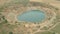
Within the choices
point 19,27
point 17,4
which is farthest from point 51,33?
point 17,4

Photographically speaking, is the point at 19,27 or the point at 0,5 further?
the point at 0,5

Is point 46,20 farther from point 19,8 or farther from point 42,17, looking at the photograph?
point 19,8

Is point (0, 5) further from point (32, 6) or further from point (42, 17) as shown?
point (42, 17)

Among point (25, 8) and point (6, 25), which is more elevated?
point (25, 8)

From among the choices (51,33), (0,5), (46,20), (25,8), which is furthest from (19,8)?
(51,33)

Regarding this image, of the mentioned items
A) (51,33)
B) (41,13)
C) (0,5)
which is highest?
(0,5)

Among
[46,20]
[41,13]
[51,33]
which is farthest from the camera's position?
[41,13]

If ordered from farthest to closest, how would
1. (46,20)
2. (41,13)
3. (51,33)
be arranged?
(41,13)
(46,20)
(51,33)
